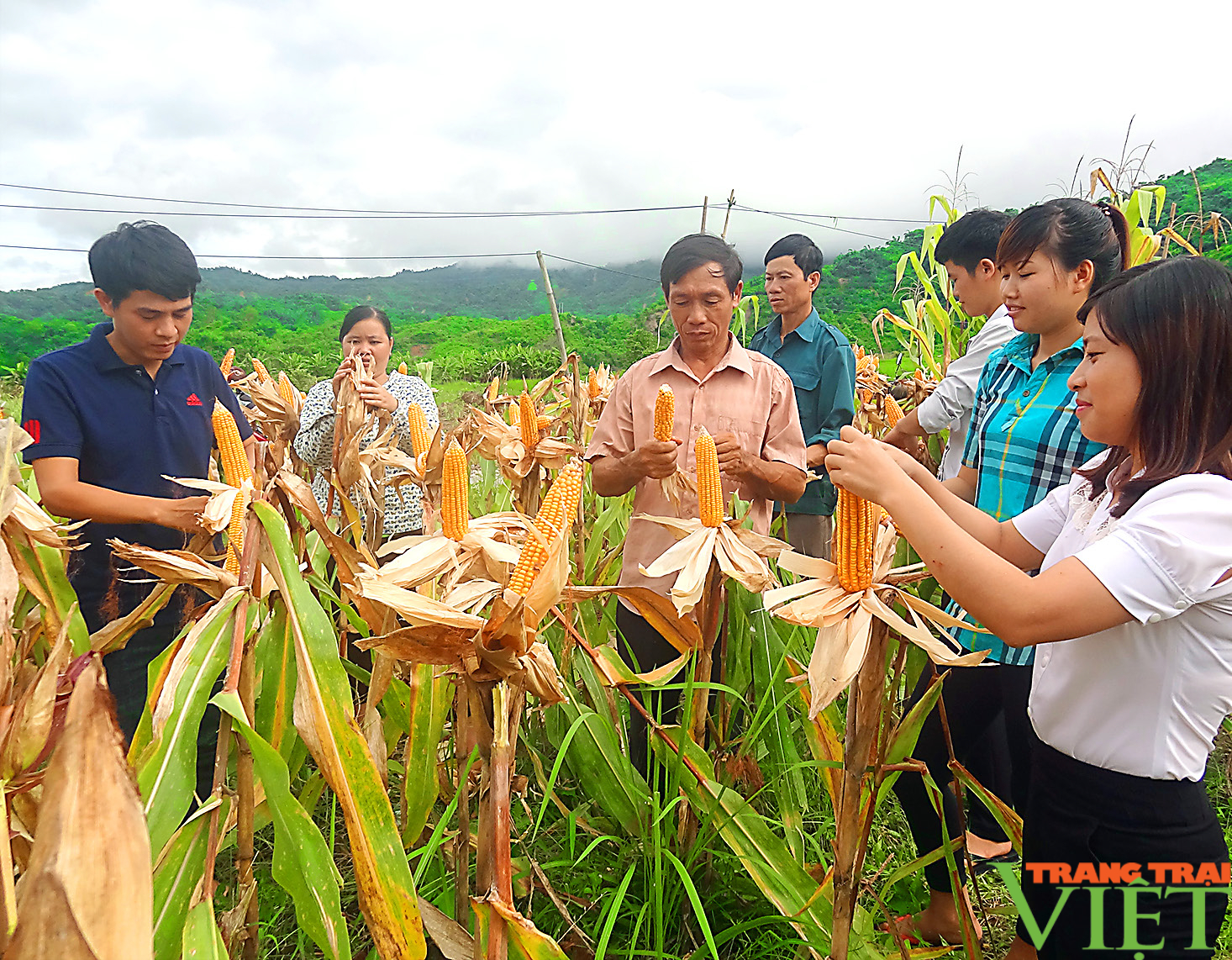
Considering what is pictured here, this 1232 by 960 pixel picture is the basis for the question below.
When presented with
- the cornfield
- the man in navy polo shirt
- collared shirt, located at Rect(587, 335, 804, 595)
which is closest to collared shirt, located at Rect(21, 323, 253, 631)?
the man in navy polo shirt

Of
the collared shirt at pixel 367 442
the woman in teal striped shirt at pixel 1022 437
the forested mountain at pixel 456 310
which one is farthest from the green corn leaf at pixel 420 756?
the forested mountain at pixel 456 310

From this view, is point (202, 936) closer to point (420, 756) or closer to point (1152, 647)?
point (420, 756)

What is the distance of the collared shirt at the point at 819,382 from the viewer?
2904 millimetres

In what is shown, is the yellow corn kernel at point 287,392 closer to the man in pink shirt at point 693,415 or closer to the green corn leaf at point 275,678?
the man in pink shirt at point 693,415

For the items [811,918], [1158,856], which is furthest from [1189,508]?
[811,918]

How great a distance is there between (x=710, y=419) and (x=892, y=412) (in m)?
1.68

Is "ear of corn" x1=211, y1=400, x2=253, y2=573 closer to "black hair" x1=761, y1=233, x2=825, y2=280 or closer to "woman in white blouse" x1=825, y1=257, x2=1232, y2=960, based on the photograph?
"woman in white blouse" x1=825, y1=257, x2=1232, y2=960

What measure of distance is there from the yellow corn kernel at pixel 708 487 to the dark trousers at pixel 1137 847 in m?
0.73

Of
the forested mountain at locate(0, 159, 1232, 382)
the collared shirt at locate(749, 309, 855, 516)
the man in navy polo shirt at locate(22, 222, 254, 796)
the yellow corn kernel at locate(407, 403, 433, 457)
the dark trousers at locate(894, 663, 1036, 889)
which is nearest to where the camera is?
the dark trousers at locate(894, 663, 1036, 889)

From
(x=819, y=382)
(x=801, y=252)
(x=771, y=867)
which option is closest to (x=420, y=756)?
(x=771, y=867)

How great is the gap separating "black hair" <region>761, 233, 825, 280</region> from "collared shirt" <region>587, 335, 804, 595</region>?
128cm

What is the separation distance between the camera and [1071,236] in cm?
155

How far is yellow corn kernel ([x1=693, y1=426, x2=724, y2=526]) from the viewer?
4.86ft

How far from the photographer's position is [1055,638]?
959 mm
